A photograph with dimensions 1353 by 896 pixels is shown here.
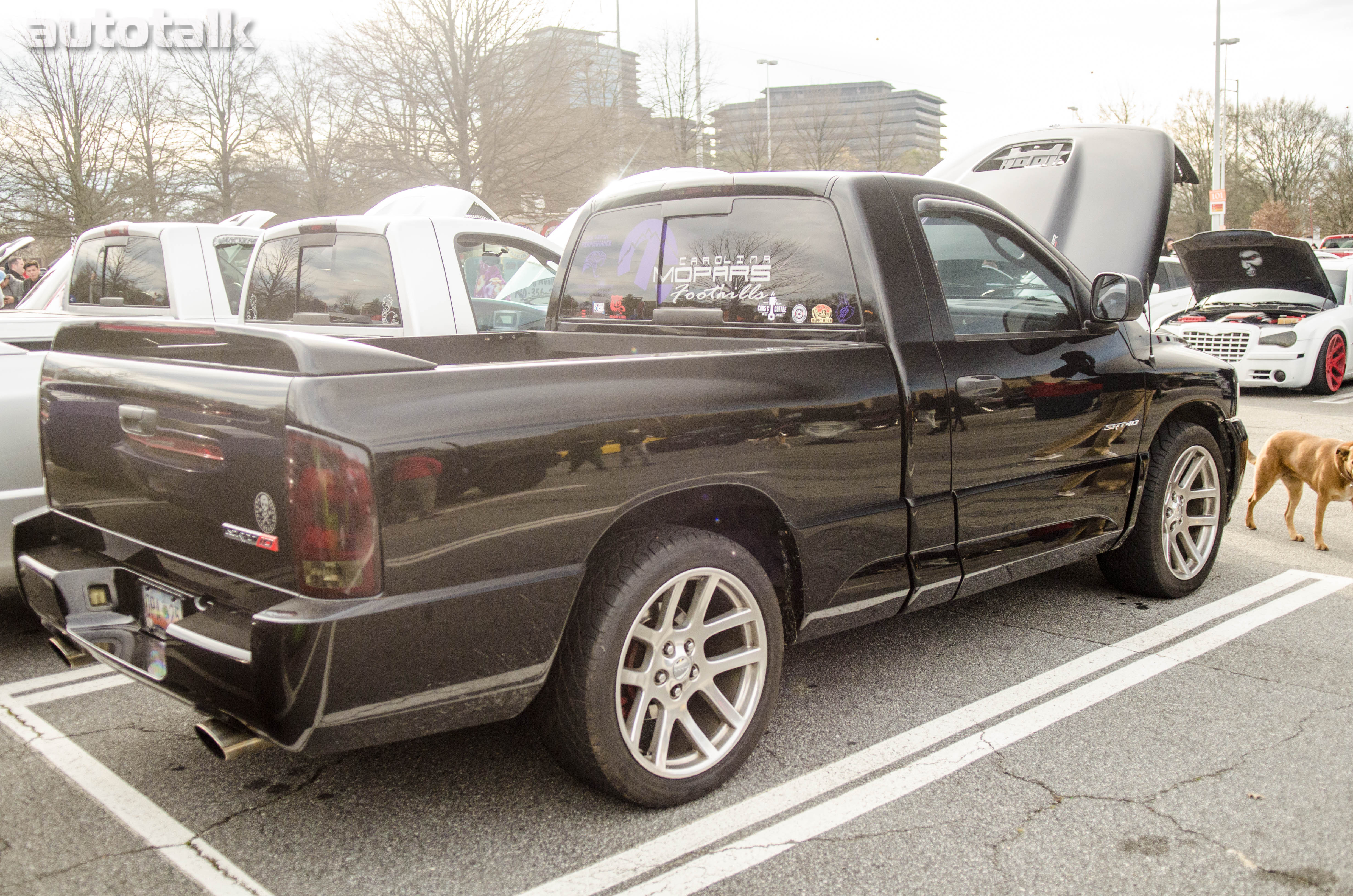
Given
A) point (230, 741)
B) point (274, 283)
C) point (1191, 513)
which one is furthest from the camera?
point (274, 283)

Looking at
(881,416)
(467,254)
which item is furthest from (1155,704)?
(467,254)

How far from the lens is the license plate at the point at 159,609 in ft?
8.52

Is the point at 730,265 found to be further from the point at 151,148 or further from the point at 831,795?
the point at 151,148

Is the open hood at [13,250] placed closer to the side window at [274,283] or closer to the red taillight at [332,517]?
the side window at [274,283]

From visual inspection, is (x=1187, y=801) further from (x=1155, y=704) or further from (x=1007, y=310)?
(x=1007, y=310)

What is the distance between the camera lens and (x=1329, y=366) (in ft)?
41.8

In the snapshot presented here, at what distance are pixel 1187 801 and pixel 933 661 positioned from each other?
1.22 meters

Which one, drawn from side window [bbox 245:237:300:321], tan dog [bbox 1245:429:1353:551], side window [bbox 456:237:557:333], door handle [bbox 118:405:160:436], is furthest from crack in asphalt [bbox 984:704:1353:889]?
side window [bbox 245:237:300:321]

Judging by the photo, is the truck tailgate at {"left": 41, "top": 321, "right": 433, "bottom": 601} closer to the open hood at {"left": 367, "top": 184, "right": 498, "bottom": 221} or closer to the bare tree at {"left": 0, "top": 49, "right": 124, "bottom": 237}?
the open hood at {"left": 367, "top": 184, "right": 498, "bottom": 221}

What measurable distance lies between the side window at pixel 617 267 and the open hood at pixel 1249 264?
8.95 m

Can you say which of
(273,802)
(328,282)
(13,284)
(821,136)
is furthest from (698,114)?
(273,802)

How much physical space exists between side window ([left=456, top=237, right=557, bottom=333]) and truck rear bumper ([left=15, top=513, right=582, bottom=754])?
3.36m

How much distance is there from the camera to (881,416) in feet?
10.6

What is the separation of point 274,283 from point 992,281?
4.47 metres
